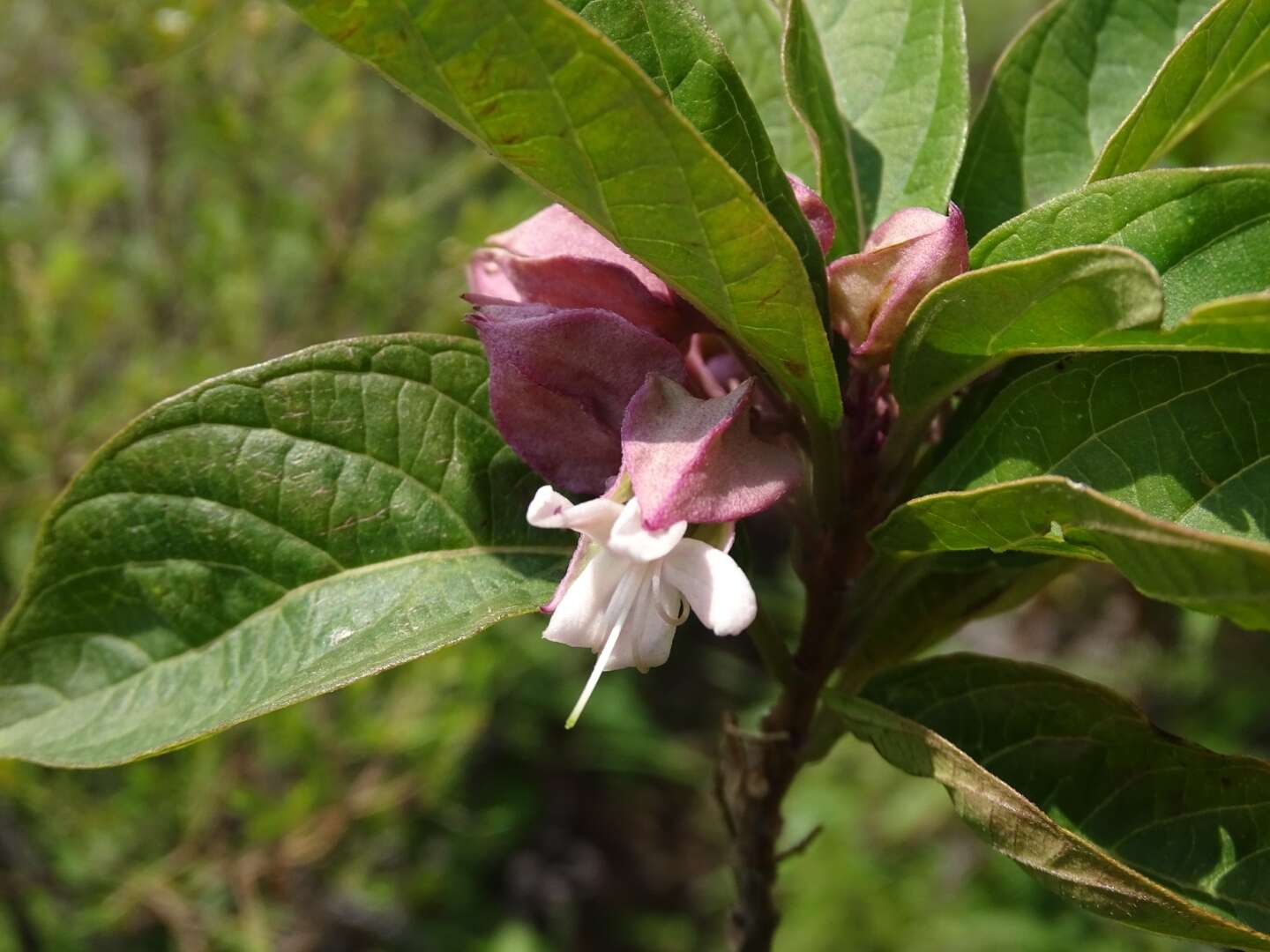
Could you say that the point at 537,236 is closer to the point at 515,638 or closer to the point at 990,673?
the point at 990,673

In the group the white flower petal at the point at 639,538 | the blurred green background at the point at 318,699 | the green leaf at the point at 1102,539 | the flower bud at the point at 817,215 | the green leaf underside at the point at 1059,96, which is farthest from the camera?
the blurred green background at the point at 318,699

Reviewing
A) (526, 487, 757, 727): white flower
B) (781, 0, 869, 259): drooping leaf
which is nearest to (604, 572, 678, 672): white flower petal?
(526, 487, 757, 727): white flower

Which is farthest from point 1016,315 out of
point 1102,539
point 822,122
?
point 822,122

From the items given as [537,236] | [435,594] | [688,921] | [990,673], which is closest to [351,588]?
[435,594]

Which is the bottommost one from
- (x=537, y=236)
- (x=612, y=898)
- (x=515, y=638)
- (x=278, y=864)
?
(x=612, y=898)

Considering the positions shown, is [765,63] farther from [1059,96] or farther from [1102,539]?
[1102,539]

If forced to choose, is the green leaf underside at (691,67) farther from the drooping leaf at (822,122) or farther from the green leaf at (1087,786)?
the green leaf at (1087,786)

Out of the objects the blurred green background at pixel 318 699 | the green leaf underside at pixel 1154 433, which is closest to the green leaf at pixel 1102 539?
the green leaf underside at pixel 1154 433
